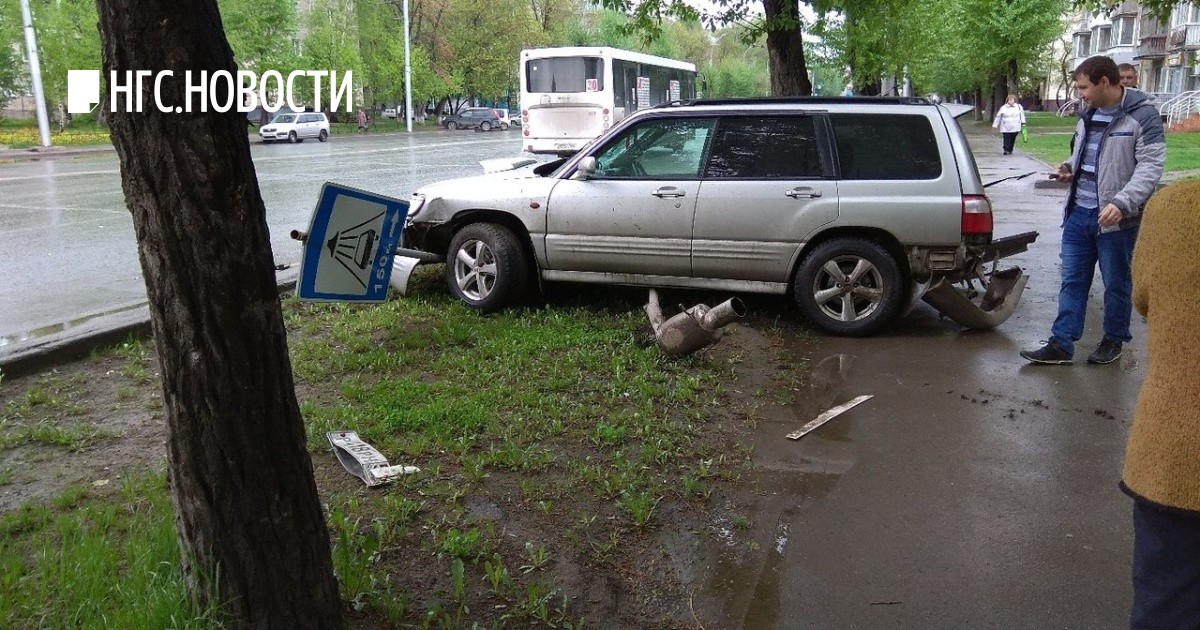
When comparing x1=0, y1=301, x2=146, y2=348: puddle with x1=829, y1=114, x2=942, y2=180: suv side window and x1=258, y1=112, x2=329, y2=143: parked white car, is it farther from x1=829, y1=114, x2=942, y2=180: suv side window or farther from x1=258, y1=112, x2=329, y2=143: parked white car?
x1=258, y1=112, x2=329, y2=143: parked white car

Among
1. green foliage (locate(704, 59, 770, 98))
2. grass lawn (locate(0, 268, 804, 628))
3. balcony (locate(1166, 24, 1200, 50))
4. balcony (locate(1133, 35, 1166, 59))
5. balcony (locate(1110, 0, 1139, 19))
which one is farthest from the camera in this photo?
green foliage (locate(704, 59, 770, 98))

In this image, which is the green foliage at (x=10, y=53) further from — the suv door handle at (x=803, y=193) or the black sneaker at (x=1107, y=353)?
the black sneaker at (x=1107, y=353)

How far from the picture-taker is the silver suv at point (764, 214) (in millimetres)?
7219

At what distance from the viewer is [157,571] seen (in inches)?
127

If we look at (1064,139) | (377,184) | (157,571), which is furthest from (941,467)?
(1064,139)

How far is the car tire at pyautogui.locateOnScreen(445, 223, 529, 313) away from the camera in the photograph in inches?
307

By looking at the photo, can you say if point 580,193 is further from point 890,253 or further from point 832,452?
point 832,452

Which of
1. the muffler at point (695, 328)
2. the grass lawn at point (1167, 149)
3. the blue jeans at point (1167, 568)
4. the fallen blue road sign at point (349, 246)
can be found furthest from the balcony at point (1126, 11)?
the blue jeans at point (1167, 568)

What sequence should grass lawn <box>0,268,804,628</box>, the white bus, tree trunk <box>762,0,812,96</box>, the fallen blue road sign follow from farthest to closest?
1. the white bus
2. tree trunk <box>762,0,812,96</box>
3. the fallen blue road sign
4. grass lawn <box>0,268,804,628</box>

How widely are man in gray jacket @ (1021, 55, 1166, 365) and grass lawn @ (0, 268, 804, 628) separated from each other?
6.47ft

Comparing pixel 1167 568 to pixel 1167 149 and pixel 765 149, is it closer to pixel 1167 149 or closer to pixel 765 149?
pixel 765 149

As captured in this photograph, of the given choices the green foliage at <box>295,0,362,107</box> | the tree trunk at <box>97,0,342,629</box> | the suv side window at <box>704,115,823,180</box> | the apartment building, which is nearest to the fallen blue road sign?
the tree trunk at <box>97,0,342,629</box>

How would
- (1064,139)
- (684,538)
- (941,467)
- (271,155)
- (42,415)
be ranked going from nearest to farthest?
1. (684,538)
2. (941,467)
3. (42,415)
4. (271,155)
5. (1064,139)

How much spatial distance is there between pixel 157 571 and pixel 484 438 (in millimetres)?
2093
